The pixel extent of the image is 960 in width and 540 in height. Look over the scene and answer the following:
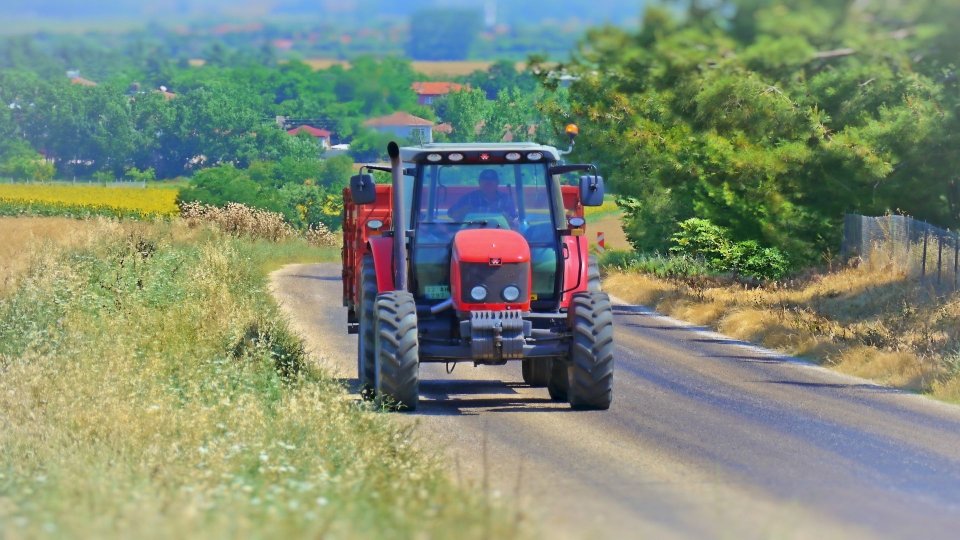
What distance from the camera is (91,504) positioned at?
26.8ft

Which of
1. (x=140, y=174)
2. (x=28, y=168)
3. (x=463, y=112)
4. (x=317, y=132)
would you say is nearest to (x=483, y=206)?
(x=463, y=112)

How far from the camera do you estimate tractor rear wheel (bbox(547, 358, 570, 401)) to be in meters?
17.4

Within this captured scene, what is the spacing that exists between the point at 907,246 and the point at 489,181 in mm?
14867

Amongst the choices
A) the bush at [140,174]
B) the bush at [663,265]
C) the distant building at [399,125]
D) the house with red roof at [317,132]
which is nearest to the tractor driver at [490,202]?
the distant building at [399,125]

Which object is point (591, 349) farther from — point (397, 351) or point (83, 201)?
point (83, 201)

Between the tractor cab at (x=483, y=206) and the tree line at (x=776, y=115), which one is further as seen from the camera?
the tractor cab at (x=483, y=206)

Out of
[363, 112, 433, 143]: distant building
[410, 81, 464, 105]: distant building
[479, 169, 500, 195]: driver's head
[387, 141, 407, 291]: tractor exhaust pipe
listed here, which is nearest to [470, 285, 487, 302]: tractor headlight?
[387, 141, 407, 291]: tractor exhaust pipe

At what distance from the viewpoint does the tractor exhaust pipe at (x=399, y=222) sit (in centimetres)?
1655

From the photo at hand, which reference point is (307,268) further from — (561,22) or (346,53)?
(561,22)

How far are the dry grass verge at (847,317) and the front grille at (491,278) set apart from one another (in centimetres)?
557

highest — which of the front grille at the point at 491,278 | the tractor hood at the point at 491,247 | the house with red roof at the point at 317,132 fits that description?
the house with red roof at the point at 317,132

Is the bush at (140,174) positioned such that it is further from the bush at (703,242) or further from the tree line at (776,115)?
the bush at (703,242)

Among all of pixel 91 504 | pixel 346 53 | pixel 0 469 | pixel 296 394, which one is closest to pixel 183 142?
pixel 346 53

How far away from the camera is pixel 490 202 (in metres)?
17.0
